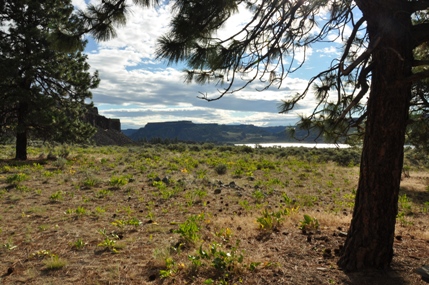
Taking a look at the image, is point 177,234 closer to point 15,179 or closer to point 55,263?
point 55,263

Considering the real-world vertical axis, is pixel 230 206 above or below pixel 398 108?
below

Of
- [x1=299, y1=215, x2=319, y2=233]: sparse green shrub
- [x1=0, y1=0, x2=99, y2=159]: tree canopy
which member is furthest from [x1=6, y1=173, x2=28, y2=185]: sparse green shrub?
[x1=299, y1=215, x2=319, y2=233]: sparse green shrub

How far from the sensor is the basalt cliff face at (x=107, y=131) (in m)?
72.2

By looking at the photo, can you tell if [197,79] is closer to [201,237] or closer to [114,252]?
[201,237]

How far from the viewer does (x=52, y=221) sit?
6391 millimetres

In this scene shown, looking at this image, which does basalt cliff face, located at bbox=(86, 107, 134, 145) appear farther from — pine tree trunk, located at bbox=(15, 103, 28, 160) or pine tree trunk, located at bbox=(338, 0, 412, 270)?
pine tree trunk, located at bbox=(338, 0, 412, 270)

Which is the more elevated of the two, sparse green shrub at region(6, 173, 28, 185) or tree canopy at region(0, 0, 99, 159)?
tree canopy at region(0, 0, 99, 159)

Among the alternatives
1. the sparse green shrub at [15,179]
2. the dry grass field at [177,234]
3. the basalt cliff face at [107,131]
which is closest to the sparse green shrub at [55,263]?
the dry grass field at [177,234]

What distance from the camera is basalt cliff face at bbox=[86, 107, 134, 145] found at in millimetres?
72225

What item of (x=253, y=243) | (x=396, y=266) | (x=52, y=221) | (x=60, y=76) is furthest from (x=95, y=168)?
(x=396, y=266)

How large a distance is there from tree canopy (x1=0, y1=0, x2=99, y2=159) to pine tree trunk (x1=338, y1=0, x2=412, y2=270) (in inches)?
493

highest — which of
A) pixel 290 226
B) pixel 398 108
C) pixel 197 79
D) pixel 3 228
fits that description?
pixel 197 79

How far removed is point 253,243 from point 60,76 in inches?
530

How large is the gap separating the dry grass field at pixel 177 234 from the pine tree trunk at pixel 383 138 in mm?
330
